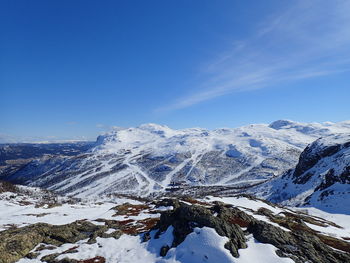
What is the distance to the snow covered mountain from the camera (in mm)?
109562

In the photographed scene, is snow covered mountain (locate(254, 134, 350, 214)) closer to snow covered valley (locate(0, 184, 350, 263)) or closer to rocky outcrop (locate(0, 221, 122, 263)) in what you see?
snow covered valley (locate(0, 184, 350, 263))

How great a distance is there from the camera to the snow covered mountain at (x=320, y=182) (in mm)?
109562

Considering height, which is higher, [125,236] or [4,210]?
[125,236]

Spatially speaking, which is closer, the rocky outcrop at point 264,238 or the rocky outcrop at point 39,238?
the rocky outcrop at point 264,238

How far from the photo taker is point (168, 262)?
1179 inches

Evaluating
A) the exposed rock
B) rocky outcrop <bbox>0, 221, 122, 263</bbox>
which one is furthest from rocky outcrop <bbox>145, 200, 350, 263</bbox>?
rocky outcrop <bbox>0, 221, 122, 263</bbox>

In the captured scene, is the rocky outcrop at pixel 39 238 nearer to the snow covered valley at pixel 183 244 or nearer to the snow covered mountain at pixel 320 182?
the snow covered valley at pixel 183 244

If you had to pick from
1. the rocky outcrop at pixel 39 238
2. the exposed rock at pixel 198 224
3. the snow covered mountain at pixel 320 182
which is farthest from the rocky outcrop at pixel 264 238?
the snow covered mountain at pixel 320 182

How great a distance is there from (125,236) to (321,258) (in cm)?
3256

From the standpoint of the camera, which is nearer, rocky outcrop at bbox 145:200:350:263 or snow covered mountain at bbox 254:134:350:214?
rocky outcrop at bbox 145:200:350:263

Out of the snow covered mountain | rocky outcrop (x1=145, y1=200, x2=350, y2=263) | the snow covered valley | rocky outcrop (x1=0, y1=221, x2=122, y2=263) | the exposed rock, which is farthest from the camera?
the snow covered mountain

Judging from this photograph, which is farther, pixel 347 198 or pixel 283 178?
pixel 283 178

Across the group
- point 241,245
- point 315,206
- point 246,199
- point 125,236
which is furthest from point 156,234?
point 315,206

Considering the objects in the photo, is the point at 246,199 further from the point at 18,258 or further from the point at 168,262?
the point at 18,258
